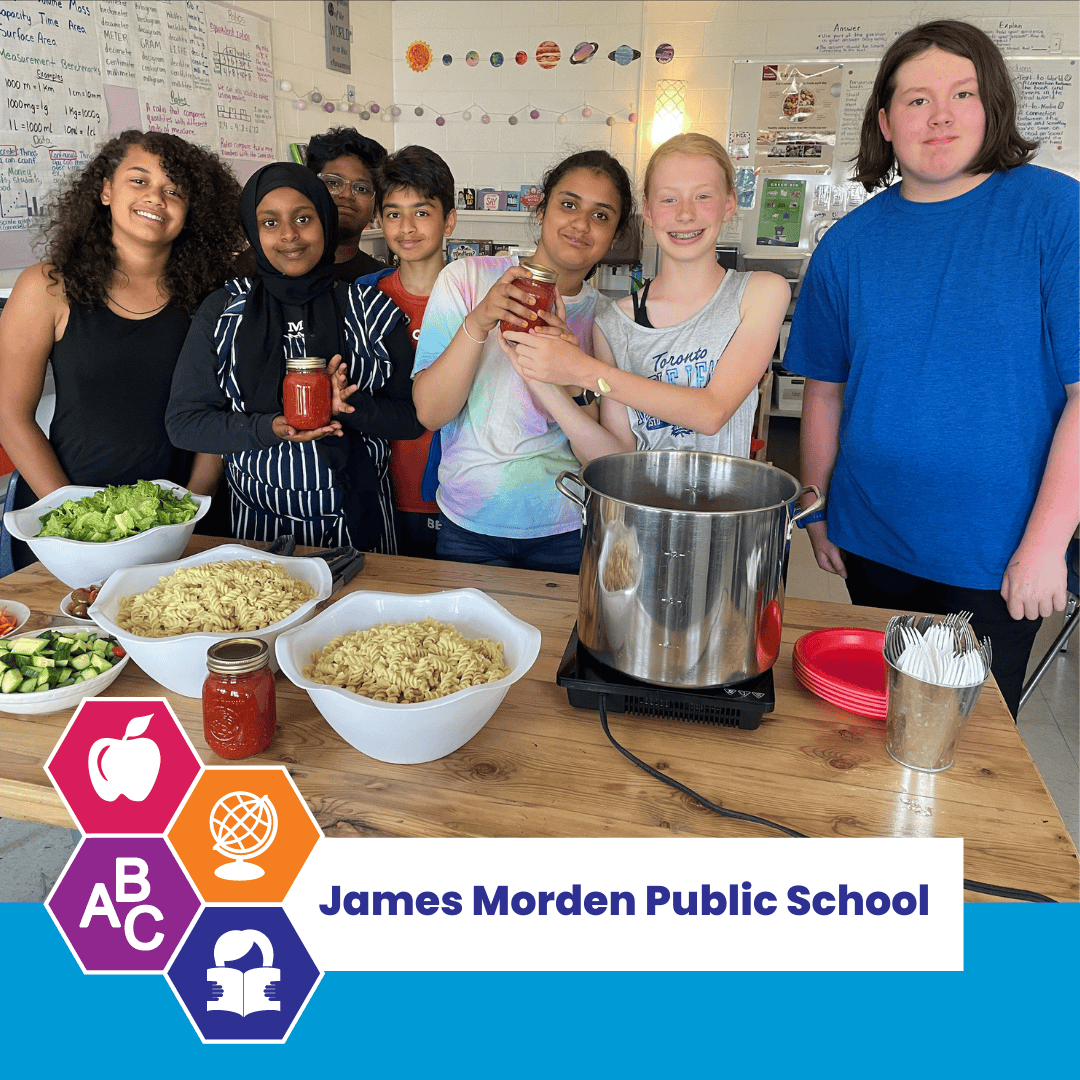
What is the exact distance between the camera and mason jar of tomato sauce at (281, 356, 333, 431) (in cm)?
141

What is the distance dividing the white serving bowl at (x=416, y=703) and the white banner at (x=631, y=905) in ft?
0.42

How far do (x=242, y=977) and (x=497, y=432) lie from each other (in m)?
1.05

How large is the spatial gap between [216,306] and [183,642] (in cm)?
96

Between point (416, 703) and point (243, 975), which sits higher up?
point (416, 703)

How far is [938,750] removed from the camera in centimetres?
103

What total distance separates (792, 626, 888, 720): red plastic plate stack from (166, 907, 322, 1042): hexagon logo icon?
28.2 inches

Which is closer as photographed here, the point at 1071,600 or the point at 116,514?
the point at 116,514

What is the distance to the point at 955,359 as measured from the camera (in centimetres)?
154

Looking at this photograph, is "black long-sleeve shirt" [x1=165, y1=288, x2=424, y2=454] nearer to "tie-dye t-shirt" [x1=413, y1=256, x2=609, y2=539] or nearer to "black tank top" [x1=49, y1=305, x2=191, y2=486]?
"tie-dye t-shirt" [x1=413, y1=256, x2=609, y2=539]

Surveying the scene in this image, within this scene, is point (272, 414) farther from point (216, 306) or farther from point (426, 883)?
point (426, 883)

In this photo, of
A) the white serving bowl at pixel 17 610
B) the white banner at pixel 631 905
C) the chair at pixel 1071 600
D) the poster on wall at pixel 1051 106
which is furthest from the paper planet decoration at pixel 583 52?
the white banner at pixel 631 905

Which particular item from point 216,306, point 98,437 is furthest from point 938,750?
point 98,437

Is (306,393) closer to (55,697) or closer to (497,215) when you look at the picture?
(55,697)

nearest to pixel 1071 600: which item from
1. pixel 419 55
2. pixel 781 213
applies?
pixel 781 213
